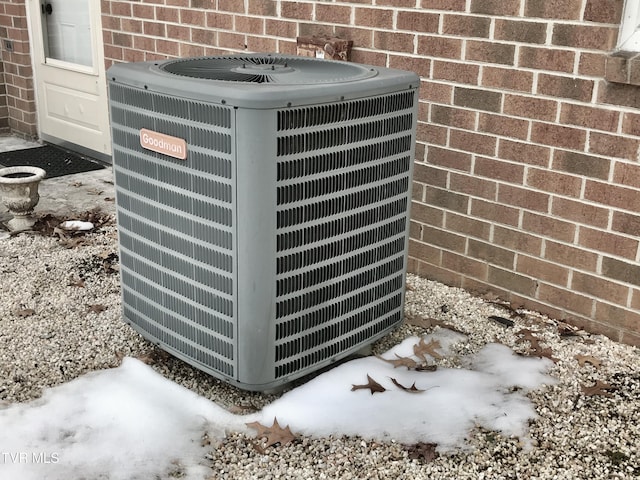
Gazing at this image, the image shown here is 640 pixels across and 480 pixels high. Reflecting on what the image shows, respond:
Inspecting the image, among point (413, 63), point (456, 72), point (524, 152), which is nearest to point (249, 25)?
point (413, 63)

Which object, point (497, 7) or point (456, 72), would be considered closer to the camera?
point (497, 7)

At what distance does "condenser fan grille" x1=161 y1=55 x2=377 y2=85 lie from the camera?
8.85ft

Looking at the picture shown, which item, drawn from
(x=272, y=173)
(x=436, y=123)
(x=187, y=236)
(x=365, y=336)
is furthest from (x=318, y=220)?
(x=436, y=123)

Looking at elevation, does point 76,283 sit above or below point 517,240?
below

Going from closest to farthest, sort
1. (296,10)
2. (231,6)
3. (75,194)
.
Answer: (296,10)
(231,6)
(75,194)

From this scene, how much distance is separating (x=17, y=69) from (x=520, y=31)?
5.42 m

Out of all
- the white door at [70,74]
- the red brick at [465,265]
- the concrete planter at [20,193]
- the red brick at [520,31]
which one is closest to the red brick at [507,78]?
the red brick at [520,31]

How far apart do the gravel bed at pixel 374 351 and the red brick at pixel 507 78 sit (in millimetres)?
1058

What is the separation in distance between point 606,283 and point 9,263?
10.3 feet

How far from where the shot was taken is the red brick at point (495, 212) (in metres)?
3.48

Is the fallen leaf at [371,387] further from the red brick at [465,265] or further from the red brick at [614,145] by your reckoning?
the red brick at [614,145]

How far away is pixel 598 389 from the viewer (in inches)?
111

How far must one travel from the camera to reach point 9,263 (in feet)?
13.3

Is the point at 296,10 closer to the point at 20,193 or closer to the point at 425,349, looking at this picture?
the point at 20,193
